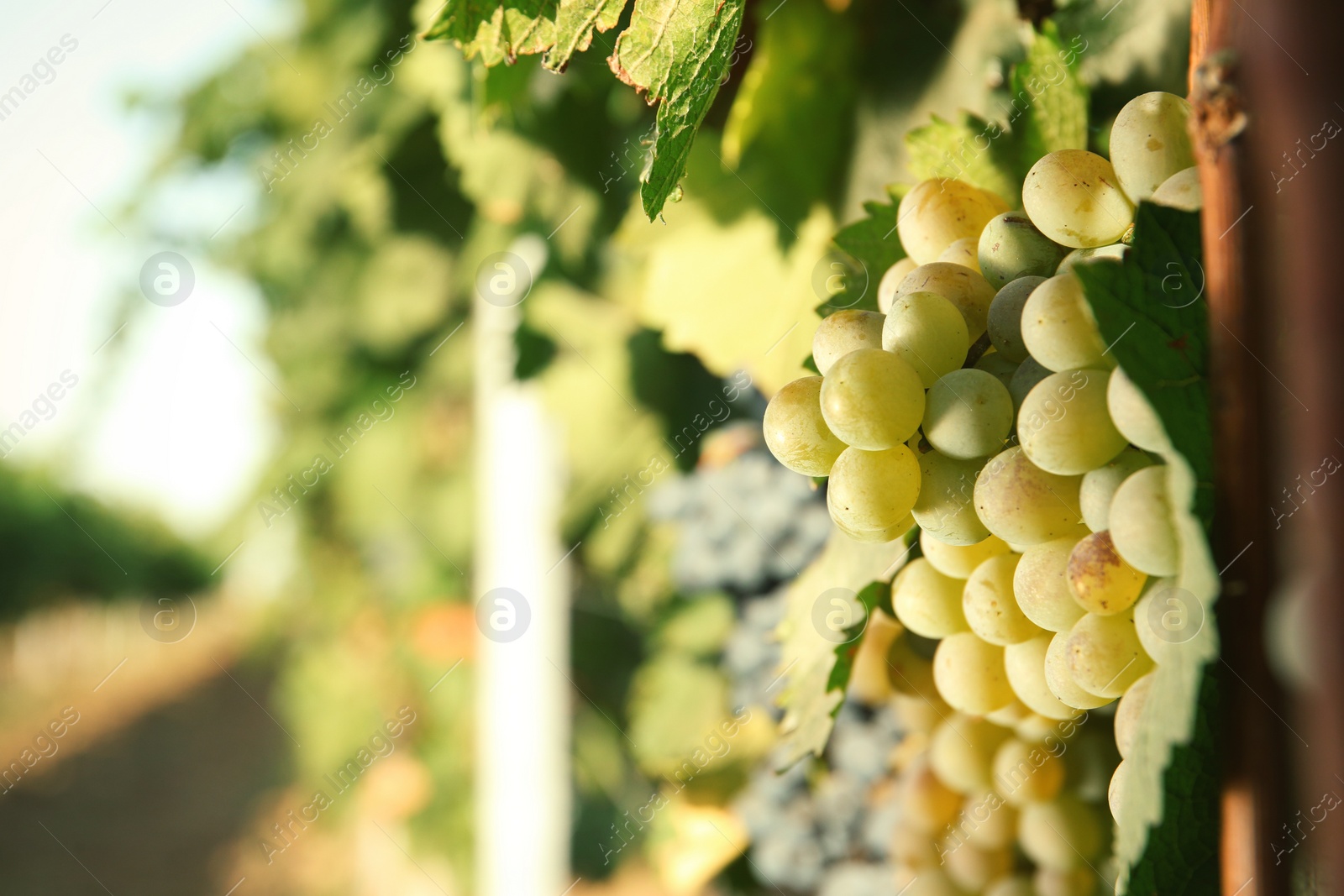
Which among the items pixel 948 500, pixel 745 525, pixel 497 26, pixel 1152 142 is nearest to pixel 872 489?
pixel 948 500

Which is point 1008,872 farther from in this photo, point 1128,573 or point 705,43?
point 705,43

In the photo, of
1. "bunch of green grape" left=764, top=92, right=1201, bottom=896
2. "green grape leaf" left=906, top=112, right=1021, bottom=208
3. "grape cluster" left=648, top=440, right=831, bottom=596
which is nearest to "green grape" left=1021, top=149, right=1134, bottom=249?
"bunch of green grape" left=764, top=92, right=1201, bottom=896

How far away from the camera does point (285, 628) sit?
3496 millimetres

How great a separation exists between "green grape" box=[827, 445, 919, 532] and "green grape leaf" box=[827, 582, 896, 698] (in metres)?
0.06

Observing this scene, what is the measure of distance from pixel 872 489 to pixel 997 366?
0.06 m

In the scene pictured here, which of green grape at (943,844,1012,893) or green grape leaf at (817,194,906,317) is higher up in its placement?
green grape leaf at (817,194,906,317)

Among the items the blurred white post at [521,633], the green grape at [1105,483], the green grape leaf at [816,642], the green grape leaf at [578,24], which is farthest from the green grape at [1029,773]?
the blurred white post at [521,633]

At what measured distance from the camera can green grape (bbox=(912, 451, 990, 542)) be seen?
0.97ft

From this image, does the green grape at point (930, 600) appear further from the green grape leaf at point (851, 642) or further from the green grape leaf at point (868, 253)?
the green grape leaf at point (868, 253)

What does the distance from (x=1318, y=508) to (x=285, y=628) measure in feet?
12.4

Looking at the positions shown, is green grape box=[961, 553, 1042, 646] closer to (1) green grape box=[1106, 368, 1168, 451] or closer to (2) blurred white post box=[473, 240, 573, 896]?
(1) green grape box=[1106, 368, 1168, 451]

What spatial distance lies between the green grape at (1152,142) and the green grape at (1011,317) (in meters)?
0.04

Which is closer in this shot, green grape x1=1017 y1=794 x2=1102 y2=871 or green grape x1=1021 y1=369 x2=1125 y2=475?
green grape x1=1021 y1=369 x2=1125 y2=475

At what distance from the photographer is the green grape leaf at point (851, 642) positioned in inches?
13.8
